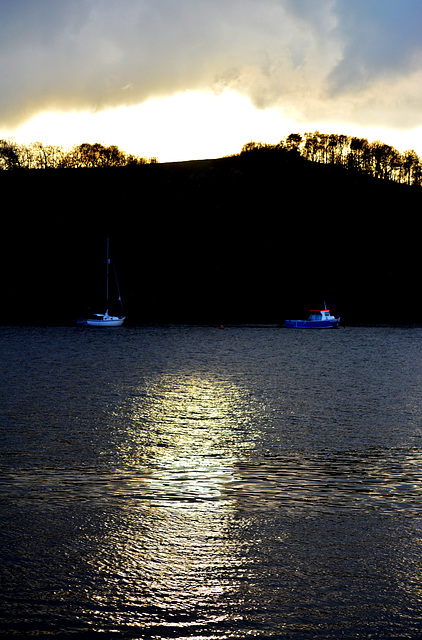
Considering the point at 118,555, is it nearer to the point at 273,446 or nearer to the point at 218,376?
the point at 273,446

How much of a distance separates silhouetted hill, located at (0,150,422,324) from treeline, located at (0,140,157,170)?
2832 millimetres

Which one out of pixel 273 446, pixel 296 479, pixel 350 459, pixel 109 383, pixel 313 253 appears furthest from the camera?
pixel 313 253

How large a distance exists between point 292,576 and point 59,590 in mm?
2436

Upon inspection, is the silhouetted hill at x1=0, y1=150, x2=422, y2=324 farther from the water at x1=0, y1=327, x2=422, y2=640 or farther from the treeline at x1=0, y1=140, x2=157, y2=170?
the water at x1=0, y1=327, x2=422, y2=640

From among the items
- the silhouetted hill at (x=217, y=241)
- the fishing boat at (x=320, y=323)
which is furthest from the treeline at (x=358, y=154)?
the fishing boat at (x=320, y=323)

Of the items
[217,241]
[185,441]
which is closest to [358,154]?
[217,241]

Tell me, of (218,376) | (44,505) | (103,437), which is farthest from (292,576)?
(218,376)

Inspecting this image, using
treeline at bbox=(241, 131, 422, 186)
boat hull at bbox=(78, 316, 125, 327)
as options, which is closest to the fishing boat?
boat hull at bbox=(78, 316, 125, 327)

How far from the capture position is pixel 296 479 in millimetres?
12109

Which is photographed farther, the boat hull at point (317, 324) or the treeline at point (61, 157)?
the treeline at point (61, 157)

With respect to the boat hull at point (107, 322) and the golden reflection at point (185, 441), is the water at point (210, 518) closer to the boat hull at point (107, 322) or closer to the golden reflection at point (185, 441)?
the golden reflection at point (185, 441)

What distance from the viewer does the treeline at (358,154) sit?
554 feet

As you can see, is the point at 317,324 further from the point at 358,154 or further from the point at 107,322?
the point at 358,154

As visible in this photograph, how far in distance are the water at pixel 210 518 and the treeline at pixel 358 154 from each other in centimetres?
15701
